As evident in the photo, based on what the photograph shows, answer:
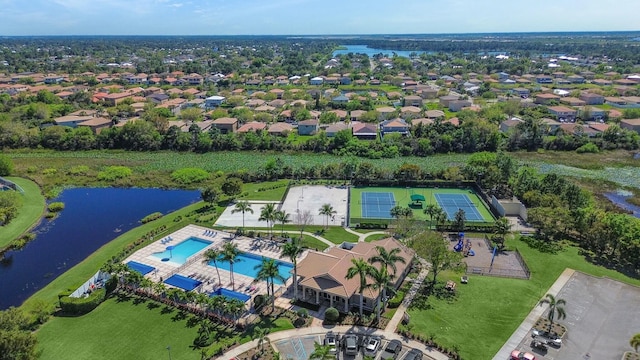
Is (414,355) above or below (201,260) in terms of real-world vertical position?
above

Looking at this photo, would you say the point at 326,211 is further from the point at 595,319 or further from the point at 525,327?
the point at 595,319

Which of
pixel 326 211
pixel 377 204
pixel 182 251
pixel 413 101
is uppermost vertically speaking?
pixel 413 101

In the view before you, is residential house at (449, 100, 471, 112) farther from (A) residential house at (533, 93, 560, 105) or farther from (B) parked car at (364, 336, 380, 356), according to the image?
(B) parked car at (364, 336, 380, 356)

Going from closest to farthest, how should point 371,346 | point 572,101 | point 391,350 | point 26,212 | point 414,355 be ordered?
point 414,355, point 391,350, point 371,346, point 26,212, point 572,101

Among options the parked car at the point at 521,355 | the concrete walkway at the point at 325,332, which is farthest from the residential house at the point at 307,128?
the parked car at the point at 521,355

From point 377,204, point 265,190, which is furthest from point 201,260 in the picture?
point 377,204

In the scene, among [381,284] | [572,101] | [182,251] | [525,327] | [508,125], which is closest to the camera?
[381,284]

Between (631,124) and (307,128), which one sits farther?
(307,128)
